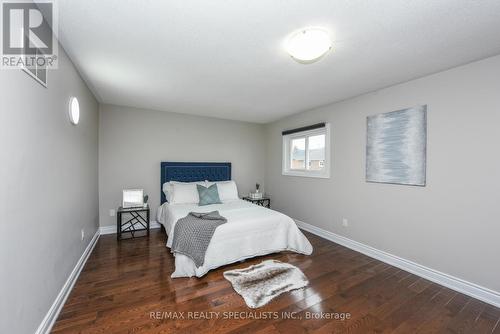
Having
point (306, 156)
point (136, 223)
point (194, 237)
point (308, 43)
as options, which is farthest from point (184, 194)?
point (308, 43)

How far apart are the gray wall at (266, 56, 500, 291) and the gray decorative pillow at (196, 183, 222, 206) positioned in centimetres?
211

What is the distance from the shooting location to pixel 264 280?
7.52ft

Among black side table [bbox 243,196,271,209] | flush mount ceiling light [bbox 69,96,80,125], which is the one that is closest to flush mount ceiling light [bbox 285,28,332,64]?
flush mount ceiling light [bbox 69,96,80,125]

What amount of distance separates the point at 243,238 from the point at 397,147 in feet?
7.51

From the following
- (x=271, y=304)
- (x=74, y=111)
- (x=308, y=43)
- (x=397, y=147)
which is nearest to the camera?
(x=308, y=43)

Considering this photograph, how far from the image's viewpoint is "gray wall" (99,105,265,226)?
374cm

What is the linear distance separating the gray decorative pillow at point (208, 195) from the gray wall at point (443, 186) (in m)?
2.11

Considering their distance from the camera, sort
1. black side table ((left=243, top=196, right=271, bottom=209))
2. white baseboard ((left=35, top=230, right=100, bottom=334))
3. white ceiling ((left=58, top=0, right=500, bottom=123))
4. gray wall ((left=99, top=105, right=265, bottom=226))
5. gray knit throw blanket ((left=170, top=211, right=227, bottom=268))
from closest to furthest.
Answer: white ceiling ((left=58, top=0, right=500, bottom=123)) < white baseboard ((left=35, top=230, right=100, bottom=334)) < gray knit throw blanket ((left=170, top=211, right=227, bottom=268)) < gray wall ((left=99, top=105, right=265, bottom=226)) < black side table ((left=243, top=196, right=271, bottom=209))

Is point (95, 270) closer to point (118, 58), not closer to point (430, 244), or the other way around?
point (118, 58)

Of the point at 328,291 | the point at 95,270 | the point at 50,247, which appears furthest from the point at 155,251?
the point at 328,291

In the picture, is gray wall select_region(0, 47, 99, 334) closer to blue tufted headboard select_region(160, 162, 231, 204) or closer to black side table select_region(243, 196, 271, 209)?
blue tufted headboard select_region(160, 162, 231, 204)

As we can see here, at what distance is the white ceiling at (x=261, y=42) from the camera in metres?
1.44

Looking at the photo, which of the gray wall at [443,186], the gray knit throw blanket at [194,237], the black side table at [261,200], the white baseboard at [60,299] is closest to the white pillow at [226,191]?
the black side table at [261,200]

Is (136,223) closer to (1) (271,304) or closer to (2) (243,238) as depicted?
(2) (243,238)
